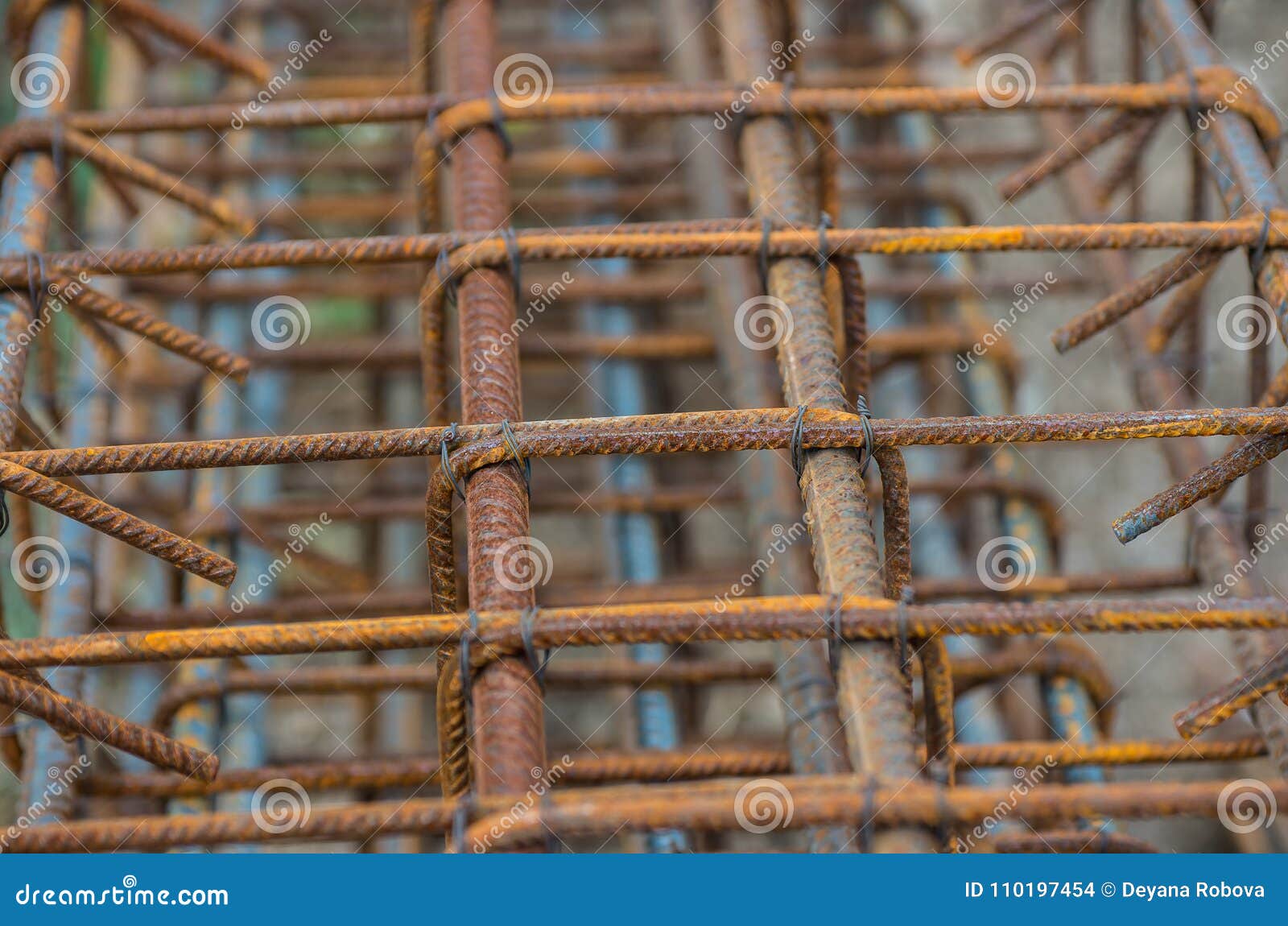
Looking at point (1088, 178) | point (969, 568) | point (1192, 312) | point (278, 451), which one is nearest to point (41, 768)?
point (278, 451)

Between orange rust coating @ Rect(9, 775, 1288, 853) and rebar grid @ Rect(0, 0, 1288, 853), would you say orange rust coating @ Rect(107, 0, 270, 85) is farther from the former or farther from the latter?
orange rust coating @ Rect(9, 775, 1288, 853)

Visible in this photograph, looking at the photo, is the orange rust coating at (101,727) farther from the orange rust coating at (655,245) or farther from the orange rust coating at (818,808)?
the orange rust coating at (655,245)

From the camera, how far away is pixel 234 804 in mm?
5035

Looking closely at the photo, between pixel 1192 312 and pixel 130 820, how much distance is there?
4006 millimetres

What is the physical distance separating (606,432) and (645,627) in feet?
1.80

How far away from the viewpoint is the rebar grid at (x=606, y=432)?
10.9 ft

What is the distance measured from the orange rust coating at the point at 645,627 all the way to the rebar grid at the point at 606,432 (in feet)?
0.04

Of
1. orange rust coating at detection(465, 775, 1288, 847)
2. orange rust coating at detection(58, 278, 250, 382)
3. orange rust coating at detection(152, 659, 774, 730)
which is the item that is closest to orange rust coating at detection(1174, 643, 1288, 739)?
orange rust coating at detection(465, 775, 1288, 847)

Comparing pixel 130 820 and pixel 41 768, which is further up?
pixel 41 768

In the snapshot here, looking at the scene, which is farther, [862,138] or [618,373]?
[862,138]

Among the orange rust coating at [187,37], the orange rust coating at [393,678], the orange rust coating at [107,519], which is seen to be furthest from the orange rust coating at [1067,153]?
the orange rust coating at [187,37]

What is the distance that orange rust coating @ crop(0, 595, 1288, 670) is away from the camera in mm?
3266

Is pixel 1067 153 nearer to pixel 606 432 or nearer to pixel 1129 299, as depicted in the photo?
pixel 1129 299

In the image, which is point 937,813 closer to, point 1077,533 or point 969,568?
point 969,568
